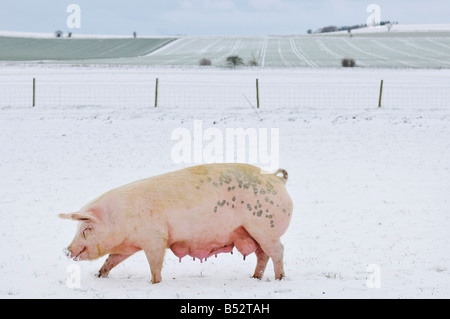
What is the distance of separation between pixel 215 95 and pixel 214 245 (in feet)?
67.8

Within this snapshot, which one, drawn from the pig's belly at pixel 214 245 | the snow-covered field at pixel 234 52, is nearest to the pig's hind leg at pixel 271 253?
the pig's belly at pixel 214 245

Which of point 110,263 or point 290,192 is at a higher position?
point 110,263

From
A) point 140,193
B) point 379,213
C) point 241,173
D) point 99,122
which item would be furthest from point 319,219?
point 99,122

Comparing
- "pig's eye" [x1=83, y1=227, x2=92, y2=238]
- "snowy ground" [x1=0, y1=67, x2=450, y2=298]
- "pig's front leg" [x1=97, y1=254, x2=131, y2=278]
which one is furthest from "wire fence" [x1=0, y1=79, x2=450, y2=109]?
"pig's eye" [x1=83, y1=227, x2=92, y2=238]

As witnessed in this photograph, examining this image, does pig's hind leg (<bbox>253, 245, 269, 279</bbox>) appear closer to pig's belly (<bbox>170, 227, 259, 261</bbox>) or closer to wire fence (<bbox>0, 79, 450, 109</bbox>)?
pig's belly (<bbox>170, 227, 259, 261</bbox>)

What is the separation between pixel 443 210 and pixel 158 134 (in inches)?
391

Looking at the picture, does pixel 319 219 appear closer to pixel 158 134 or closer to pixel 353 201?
pixel 353 201

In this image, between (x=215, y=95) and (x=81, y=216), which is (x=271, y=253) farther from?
(x=215, y=95)

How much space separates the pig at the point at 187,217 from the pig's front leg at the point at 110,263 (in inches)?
0.4

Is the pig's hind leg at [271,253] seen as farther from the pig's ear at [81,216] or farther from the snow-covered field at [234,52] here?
the snow-covered field at [234,52]

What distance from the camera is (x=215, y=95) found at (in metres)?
26.5

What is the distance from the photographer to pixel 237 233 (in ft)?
20.7

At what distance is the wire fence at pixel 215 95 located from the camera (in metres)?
23.5

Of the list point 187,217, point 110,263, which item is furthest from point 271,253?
point 110,263
